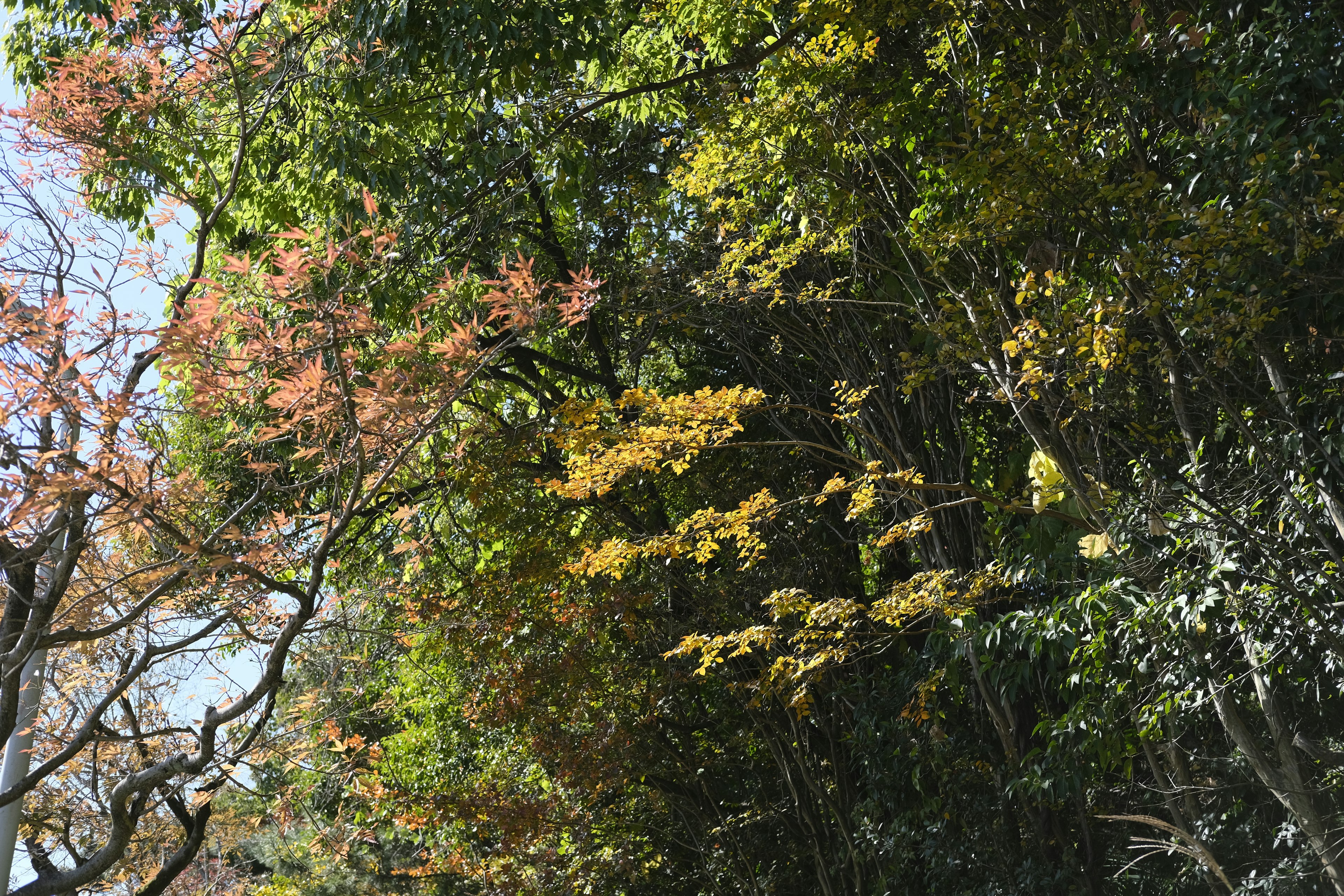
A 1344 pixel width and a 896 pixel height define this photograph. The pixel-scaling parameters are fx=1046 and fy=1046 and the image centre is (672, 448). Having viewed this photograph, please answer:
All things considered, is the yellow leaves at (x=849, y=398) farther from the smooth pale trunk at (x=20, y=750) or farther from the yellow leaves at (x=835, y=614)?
the smooth pale trunk at (x=20, y=750)

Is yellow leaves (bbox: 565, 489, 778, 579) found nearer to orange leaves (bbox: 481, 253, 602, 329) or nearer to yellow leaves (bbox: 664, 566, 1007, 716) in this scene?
yellow leaves (bbox: 664, 566, 1007, 716)

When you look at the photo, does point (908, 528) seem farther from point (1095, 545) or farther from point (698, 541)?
point (698, 541)

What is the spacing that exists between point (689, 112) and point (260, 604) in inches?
138

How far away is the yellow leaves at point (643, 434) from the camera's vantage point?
406 cm

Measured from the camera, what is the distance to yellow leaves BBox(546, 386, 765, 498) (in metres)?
4.06

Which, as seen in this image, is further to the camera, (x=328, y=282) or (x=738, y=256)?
(x=738, y=256)

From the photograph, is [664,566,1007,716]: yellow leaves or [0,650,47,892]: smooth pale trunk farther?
[664,566,1007,716]: yellow leaves

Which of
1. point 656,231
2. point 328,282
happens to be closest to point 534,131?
point 656,231

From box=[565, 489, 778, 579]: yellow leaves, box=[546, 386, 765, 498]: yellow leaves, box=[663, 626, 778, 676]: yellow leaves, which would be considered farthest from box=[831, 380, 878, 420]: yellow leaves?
box=[663, 626, 778, 676]: yellow leaves

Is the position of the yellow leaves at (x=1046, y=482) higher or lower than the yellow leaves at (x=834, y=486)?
lower

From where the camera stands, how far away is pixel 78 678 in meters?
4.78

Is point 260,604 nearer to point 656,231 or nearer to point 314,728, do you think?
point 314,728

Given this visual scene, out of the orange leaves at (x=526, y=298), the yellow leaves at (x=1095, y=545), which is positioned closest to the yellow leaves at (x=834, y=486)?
the yellow leaves at (x=1095, y=545)

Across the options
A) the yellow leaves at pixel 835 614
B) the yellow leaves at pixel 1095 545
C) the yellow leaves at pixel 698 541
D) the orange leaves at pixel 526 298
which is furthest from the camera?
the yellow leaves at pixel 835 614
